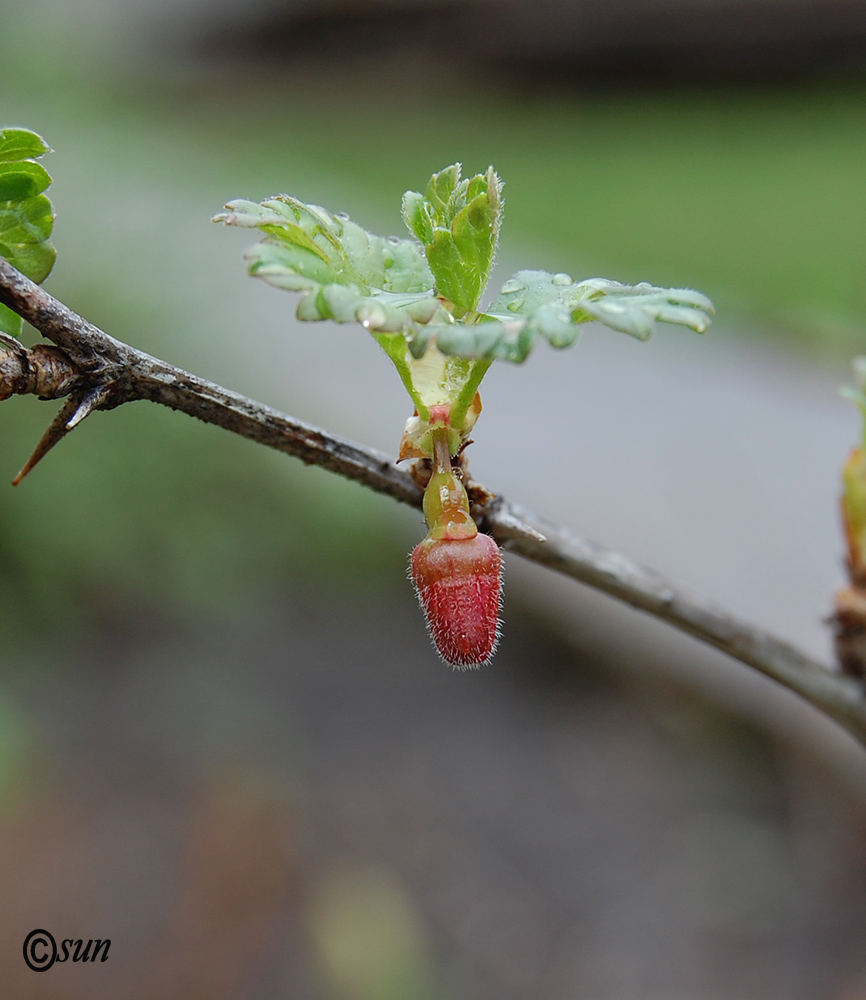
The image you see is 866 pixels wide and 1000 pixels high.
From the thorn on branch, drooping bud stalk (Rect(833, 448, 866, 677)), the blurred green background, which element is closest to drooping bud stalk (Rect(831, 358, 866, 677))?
drooping bud stalk (Rect(833, 448, 866, 677))

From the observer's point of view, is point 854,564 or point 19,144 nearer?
point 19,144

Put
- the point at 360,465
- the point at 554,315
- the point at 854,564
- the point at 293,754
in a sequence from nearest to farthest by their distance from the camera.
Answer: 1. the point at 554,315
2. the point at 360,465
3. the point at 854,564
4. the point at 293,754

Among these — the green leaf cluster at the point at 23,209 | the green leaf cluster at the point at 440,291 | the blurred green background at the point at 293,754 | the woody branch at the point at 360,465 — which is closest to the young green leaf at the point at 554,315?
the green leaf cluster at the point at 440,291

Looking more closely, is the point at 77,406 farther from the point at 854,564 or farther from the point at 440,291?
the point at 854,564

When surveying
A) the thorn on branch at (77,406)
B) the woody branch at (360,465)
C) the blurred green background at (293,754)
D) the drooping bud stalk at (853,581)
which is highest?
the drooping bud stalk at (853,581)

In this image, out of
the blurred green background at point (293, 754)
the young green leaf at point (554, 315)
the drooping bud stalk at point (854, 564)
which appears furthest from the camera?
the blurred green background at point (293, 754)

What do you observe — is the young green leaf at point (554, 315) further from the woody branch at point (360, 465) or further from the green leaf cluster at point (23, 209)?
the green leaf cluster at point (23, 209)

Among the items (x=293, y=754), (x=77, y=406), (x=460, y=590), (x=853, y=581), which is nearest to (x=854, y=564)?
(x=853, y=581)
